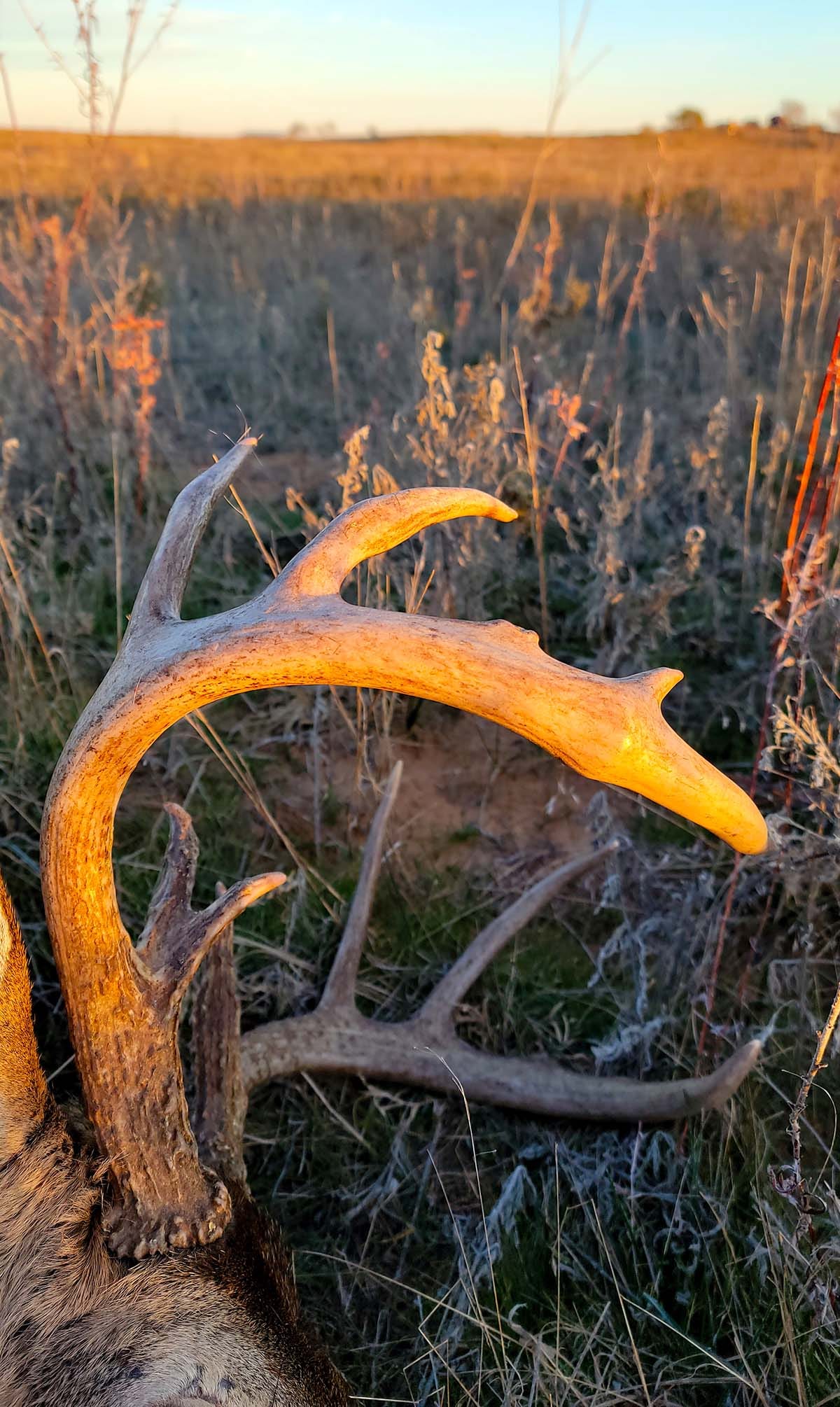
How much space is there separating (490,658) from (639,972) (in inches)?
57.2

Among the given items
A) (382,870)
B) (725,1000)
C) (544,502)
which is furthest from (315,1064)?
(544,502)

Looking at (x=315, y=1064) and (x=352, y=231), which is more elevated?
(x=352, y=231)

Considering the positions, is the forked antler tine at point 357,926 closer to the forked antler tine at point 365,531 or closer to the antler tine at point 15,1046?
the antler tine at point 15,1046

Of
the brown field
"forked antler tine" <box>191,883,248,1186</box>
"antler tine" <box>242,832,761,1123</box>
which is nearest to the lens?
"forked antler tine" <box>191,883,248,1186</box>

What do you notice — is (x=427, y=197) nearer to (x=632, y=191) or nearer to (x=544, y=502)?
(x=632, y=191)

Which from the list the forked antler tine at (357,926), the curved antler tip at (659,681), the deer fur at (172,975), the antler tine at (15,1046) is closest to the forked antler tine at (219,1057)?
the deer fur at (172,975)

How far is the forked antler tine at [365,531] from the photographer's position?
1286mm

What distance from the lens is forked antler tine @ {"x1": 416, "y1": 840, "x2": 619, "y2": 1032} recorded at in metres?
2.27

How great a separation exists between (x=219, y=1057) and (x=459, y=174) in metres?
17.7

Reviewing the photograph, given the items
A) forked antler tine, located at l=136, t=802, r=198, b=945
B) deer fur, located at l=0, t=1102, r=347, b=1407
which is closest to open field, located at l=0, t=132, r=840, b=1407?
deer fur, located at l=0, t=1102, r=347, b=1407

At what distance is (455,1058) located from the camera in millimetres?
2199

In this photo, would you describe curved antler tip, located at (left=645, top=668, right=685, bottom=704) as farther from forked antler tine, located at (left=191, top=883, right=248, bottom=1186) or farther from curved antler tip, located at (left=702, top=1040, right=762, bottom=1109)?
curved antler tip, located at (left=702, top=1040, right=762, bottom=1109)

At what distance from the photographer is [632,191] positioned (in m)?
12.0

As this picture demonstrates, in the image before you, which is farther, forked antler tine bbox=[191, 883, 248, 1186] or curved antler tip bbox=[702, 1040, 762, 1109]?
curved antler tip bbox=[702, 1040, 762, 1109]
